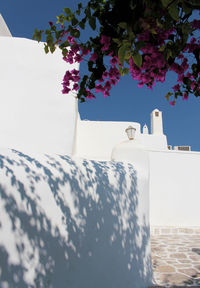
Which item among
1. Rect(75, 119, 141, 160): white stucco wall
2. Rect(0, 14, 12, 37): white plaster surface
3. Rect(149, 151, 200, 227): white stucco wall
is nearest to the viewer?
Rect(149, 151, 200, 227): white stucco wall

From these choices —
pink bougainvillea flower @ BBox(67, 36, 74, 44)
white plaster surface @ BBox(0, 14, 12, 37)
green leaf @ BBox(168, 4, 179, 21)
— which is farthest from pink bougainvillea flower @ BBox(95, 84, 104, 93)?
white plaster surface @ BBox(0, 14, 12, 37)

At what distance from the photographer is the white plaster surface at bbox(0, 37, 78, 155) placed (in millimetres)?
6508

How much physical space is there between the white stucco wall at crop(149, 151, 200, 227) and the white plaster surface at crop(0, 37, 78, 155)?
17.1 feet

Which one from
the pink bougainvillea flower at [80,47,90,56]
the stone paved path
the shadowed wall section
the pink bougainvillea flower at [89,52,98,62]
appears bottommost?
the stone paved path

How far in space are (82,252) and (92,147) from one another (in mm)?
9990

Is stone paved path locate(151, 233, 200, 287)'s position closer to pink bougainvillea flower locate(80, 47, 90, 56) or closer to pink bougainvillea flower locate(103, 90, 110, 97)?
pink bougainvillea flower locate(103, 90, 110, 97)

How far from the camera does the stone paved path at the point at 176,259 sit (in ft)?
15.2

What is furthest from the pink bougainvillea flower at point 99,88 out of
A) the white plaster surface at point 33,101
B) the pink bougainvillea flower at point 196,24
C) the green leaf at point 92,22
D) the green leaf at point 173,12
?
the white plaster surface at point 33,101

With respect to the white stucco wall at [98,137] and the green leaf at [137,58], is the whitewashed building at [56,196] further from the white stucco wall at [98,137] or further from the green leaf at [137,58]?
the white stucco wall at [98,137]

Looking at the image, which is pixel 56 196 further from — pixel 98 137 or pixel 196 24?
pixel 98 137

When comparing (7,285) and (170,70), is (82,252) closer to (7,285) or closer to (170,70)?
(7,285)

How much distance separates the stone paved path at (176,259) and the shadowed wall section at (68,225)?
0.70 metres

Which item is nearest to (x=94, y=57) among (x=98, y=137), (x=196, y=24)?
(x=196, y=24)

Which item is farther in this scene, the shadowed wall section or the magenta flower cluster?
the shadowed wall section
